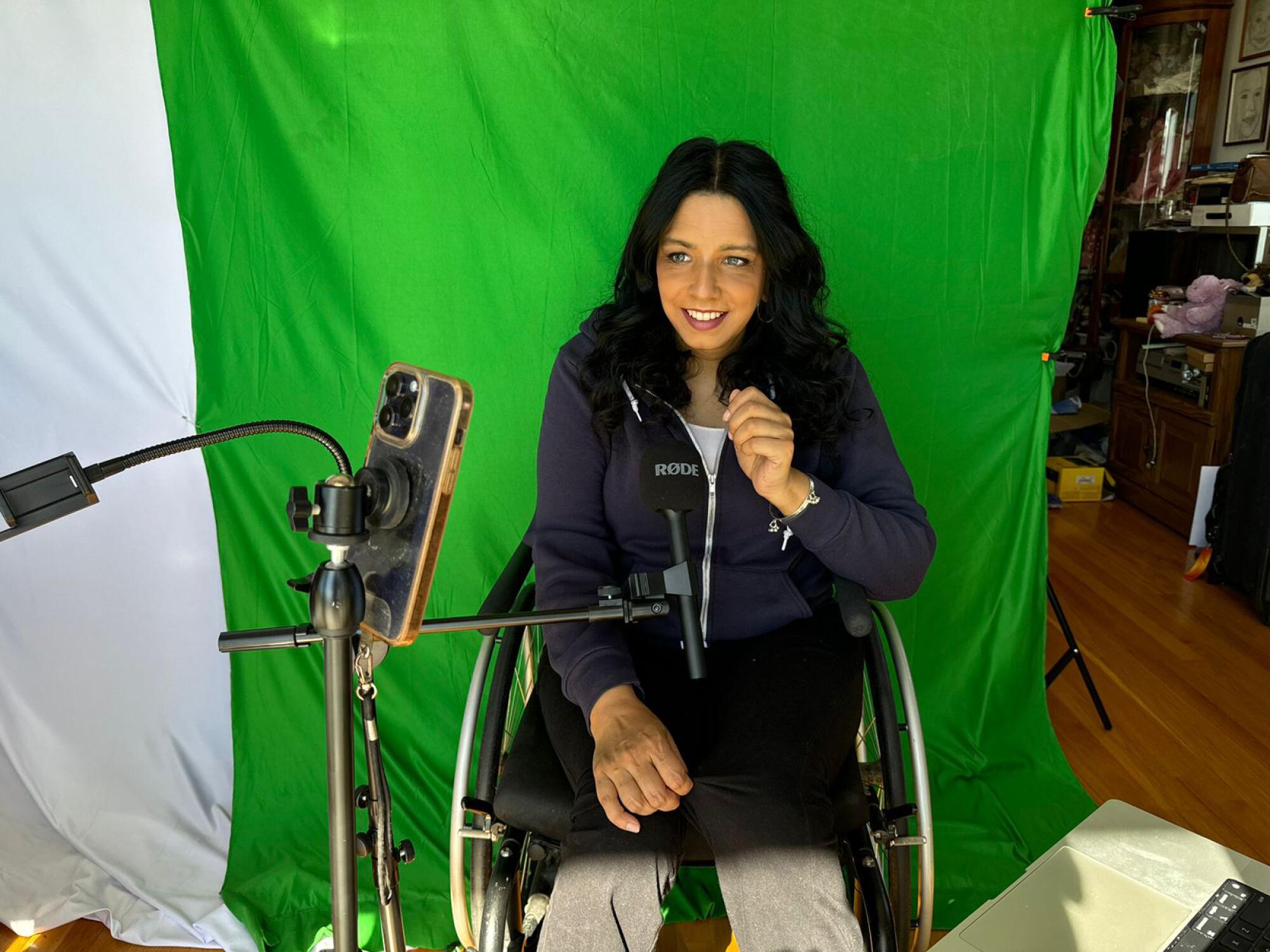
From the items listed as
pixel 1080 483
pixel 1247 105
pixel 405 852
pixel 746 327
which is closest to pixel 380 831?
pixel 405 852

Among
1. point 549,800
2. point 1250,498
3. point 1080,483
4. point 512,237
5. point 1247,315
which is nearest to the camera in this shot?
point 549,800

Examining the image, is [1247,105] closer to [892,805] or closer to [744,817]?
[892,805]

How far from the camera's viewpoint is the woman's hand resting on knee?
1230mm

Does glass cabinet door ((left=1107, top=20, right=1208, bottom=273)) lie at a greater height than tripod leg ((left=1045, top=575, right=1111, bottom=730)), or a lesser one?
greater

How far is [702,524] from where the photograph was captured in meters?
1.53

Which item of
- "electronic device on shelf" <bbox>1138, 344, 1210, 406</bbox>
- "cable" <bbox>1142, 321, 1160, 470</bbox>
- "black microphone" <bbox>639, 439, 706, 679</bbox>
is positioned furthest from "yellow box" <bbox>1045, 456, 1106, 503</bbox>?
"black microphone" <bbox>639, 439, 706, 679</bbox>

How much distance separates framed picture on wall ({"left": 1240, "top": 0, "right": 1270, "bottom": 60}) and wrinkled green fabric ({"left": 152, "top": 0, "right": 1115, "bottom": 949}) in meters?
3.07

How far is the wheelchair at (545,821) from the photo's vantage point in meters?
1.29

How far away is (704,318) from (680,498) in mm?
551

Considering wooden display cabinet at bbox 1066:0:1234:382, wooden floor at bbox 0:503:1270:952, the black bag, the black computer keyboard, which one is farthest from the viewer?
wooden display cabinet at bbox 1066:0:1234:382

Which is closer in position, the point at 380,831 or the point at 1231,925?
the point at 380,831

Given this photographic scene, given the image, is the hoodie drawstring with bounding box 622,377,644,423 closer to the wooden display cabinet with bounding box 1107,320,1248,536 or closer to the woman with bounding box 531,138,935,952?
the woman with bounding box 531,138,935,952

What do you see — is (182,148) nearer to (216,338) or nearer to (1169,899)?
(216,338)

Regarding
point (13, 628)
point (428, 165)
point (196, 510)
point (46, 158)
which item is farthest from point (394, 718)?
point (46, 158)
